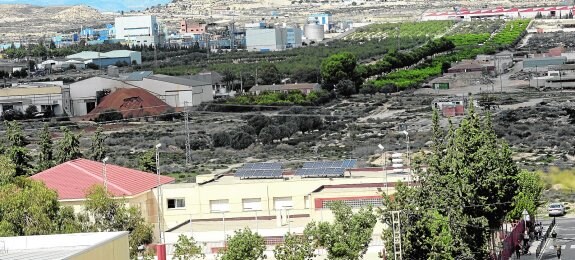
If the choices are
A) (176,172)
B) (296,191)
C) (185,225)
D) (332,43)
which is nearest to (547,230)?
(296,191)

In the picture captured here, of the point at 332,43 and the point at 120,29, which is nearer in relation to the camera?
the point at 332,43

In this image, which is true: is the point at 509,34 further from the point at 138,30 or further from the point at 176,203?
the point at 176,203

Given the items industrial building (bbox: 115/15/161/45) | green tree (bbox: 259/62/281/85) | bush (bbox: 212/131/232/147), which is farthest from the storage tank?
bush (bbox: 212/131/232/147)

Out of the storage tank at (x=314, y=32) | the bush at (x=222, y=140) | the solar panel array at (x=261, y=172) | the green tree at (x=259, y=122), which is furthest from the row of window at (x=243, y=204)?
the storage tank at (x=314, y=32)

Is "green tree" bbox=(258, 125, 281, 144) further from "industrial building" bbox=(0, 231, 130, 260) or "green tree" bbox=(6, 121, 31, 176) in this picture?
"industrial building" bbox=(0, 231, 130, 260)

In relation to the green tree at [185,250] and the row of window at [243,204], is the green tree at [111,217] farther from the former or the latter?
the row of window at [243,204]

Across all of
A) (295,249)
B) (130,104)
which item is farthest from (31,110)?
(295,249)

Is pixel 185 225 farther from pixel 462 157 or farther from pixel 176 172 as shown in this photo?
pixel 176 172
